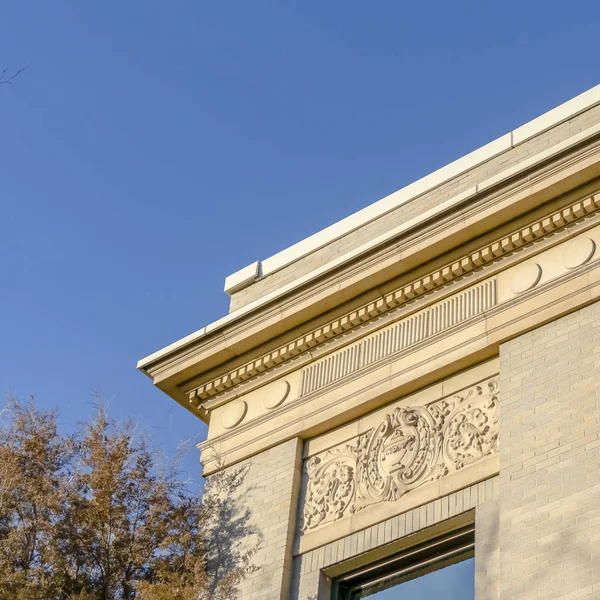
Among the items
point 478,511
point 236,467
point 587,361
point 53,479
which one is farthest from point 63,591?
→ point 587,361

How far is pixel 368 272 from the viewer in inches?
567

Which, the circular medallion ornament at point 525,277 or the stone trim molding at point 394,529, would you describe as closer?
the stone trim molding at point 394,529

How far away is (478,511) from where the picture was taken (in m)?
12.3

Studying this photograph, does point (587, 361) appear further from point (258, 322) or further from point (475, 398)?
point (258, 322)

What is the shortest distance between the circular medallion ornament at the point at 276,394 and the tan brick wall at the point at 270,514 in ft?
1.83

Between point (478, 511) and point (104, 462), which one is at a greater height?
point (104, 462)

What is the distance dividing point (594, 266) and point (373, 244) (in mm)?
2470

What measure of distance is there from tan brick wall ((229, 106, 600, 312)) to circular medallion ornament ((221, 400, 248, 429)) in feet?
5.28

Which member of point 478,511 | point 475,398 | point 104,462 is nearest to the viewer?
point 478,511

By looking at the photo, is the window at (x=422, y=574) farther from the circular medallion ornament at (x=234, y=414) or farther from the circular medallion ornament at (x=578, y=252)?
the circular medallion ornament at (x=578, y=252)

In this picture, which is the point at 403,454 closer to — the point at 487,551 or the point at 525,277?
the point at 487,551

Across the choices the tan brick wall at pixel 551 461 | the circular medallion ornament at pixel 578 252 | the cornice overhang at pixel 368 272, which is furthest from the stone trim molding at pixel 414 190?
the tan brick wall at pixel 551 461

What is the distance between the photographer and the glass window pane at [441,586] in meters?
12.3

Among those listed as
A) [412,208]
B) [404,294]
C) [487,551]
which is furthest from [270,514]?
[412,208]
